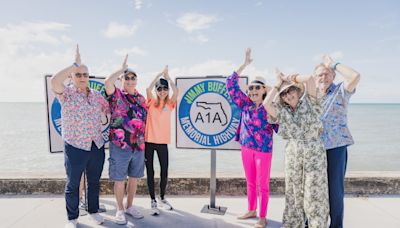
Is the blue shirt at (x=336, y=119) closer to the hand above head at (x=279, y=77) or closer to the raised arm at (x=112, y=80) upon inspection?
Answer: the hand above head at (x=279, y=77)

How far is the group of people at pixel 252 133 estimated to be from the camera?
2404 mm

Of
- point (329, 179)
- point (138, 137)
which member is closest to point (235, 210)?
point (329, 179)

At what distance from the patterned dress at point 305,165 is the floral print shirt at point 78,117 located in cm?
205

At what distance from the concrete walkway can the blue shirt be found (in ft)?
4.00

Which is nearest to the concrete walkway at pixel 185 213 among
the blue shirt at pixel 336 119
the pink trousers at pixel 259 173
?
the pink trousers at pixel 259 173

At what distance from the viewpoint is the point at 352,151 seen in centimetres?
1762

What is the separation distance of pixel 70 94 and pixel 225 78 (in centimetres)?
188

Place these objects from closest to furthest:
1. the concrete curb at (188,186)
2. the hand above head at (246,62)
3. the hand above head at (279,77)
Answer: the hand above head at (279,77) → the hand above head at (246,62) → the concrete curb at (188,186)

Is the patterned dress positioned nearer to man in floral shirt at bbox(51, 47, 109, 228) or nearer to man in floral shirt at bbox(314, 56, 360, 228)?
man in floral shirt at bbox(314, 56, 360, 228)

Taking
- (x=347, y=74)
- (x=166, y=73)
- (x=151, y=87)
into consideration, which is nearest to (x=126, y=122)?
(x=151, y=87)

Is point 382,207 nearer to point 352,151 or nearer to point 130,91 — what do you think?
point 130,91

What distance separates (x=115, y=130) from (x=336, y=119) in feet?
7.89

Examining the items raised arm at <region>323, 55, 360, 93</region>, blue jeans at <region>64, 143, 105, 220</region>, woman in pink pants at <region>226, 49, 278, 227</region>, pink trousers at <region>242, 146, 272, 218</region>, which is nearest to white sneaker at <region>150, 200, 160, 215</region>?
blue jeans at <region>64, 143, 105, 220</region>

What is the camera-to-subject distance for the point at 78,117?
2.75m
